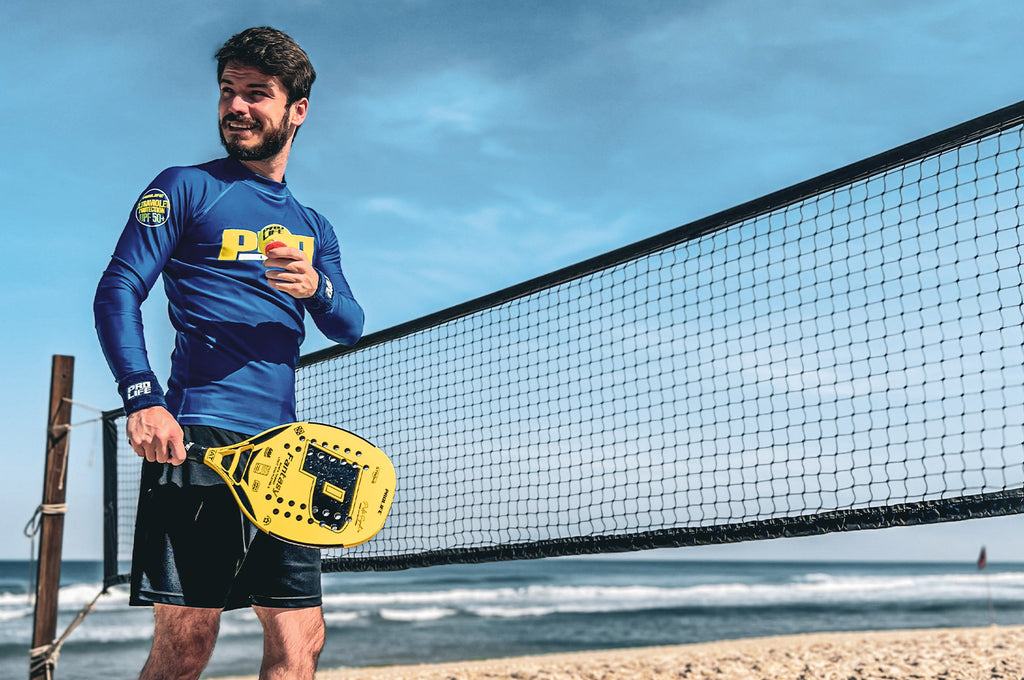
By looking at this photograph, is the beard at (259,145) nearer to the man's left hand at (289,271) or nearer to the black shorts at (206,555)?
the man's left hand at (289,271)

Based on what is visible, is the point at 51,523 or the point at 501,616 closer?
the point at 51,523

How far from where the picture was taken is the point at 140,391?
2309mm

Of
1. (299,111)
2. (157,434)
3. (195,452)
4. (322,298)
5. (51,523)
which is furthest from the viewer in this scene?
(51,523)

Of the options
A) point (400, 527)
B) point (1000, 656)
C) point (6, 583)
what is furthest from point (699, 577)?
point (400, 527)

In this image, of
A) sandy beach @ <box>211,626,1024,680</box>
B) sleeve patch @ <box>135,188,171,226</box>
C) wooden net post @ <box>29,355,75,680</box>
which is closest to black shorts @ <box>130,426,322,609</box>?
sleeve patch @ <box>135,188,171,226</box>

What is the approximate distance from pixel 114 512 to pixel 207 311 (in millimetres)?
5285

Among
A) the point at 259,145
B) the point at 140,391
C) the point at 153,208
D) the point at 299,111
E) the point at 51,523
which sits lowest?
the point at 51,523

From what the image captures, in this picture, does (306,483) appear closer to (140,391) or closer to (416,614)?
(140,391)

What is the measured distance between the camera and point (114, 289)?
2.40 metres

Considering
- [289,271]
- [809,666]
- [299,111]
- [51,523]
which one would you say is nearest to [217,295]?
[289,271]

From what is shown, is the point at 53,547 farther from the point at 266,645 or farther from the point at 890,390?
the point at 890,390

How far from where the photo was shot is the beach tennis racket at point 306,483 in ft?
7.86

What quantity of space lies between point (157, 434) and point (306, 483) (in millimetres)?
398

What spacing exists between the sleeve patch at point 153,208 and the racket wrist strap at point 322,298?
44 centimetres
